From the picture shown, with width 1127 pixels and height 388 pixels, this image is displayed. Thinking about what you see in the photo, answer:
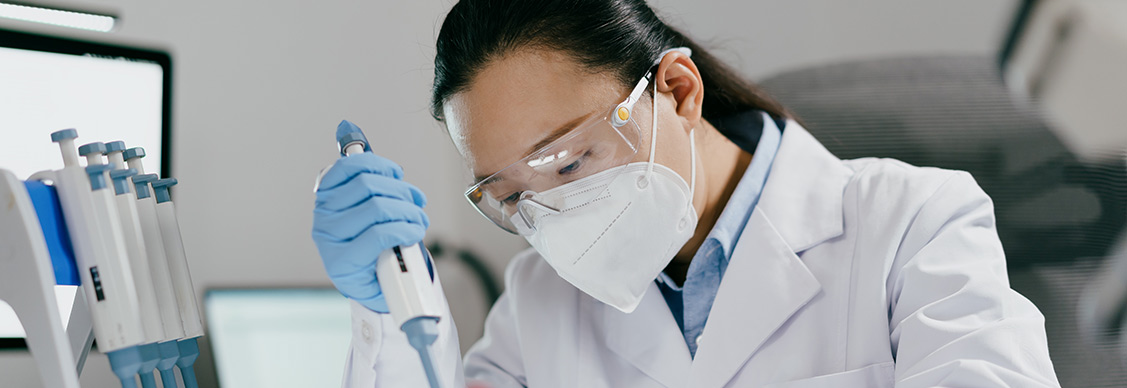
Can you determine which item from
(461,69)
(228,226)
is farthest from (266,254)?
(461,69)

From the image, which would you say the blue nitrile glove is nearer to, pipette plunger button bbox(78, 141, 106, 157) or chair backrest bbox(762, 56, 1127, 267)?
pipette plunger button bbox(78, 141, 106, 157)

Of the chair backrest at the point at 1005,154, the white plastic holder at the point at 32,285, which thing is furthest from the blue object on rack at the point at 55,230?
the chair backrest at the point at 1005,154

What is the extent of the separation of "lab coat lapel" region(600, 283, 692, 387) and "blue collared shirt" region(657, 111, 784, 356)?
0.03m

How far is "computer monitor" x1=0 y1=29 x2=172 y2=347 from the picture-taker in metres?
0.92

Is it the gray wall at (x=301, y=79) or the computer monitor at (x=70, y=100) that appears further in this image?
the gray wall at (x=301, y=79)

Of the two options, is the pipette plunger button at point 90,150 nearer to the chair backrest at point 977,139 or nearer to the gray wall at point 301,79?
the gray wall at point 301,79

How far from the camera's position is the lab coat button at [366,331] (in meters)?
0.83

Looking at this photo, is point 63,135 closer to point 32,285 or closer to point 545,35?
point 32,285

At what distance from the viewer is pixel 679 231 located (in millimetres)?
935

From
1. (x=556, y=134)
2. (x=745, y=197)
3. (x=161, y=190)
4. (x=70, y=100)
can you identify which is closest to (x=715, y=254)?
(x=745, y=197)

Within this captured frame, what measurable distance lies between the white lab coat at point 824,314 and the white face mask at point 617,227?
3.8 inches

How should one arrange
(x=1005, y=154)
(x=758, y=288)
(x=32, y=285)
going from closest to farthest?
(x=32, y=285), (x=758, y=288), (x=1005, y=154)

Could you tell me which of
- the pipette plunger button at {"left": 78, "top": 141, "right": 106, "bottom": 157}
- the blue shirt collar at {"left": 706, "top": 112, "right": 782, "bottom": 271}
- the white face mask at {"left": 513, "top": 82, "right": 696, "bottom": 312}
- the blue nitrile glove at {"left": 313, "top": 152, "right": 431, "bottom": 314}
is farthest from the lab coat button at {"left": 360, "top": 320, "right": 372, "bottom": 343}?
the blue shirt collar at {"left": 706, "top": 112, "right": 782, "bottom": 271}

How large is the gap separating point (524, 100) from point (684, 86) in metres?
0.23
